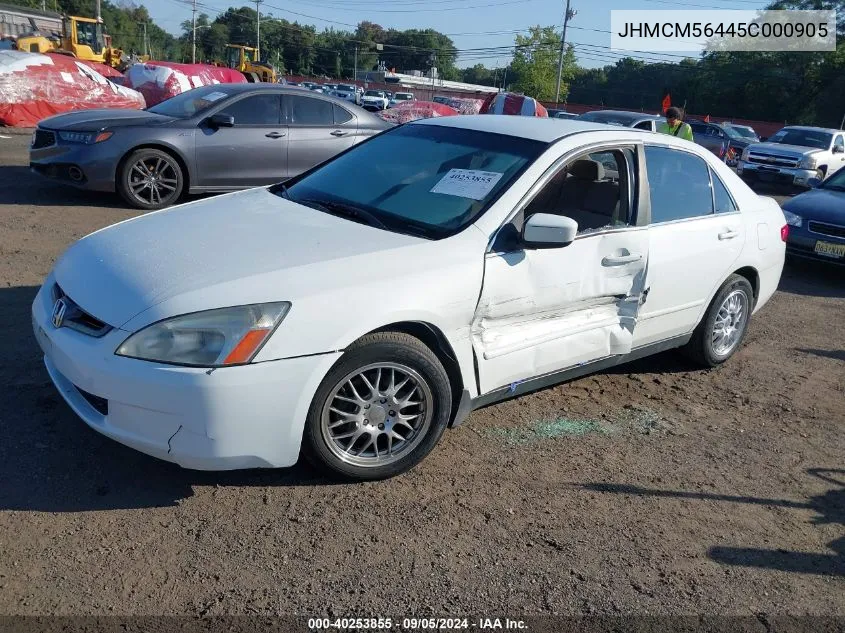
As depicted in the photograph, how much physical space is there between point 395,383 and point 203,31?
417 feet

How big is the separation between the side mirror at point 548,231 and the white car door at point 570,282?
11 cm

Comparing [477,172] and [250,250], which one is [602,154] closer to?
[477,172]

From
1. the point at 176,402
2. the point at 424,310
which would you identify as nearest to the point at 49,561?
the point at 176,402

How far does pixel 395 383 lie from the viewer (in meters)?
3.44

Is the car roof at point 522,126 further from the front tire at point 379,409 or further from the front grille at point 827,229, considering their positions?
the front grille at point 827,229

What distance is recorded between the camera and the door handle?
4168 millimetres

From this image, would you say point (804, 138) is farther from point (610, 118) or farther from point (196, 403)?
point (196, 403)

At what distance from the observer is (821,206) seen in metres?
8.87

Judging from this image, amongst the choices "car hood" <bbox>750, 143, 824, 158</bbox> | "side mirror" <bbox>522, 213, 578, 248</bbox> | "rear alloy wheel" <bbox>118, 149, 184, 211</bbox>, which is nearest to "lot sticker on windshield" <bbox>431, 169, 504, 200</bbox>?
"side mirror" <bbox>522, 213, 578, 248</bbox>

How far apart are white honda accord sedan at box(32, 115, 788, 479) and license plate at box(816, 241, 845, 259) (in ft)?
13.6

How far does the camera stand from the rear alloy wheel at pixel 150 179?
28.2 ft

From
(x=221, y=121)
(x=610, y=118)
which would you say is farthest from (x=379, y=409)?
(x=610, y=118)

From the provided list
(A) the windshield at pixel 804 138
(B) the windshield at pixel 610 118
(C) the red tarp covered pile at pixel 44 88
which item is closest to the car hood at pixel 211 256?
(B) the windshield at pixel 610 118

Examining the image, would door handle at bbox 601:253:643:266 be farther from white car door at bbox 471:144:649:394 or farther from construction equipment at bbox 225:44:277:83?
construction equipment at bbox 225:44:277:83
